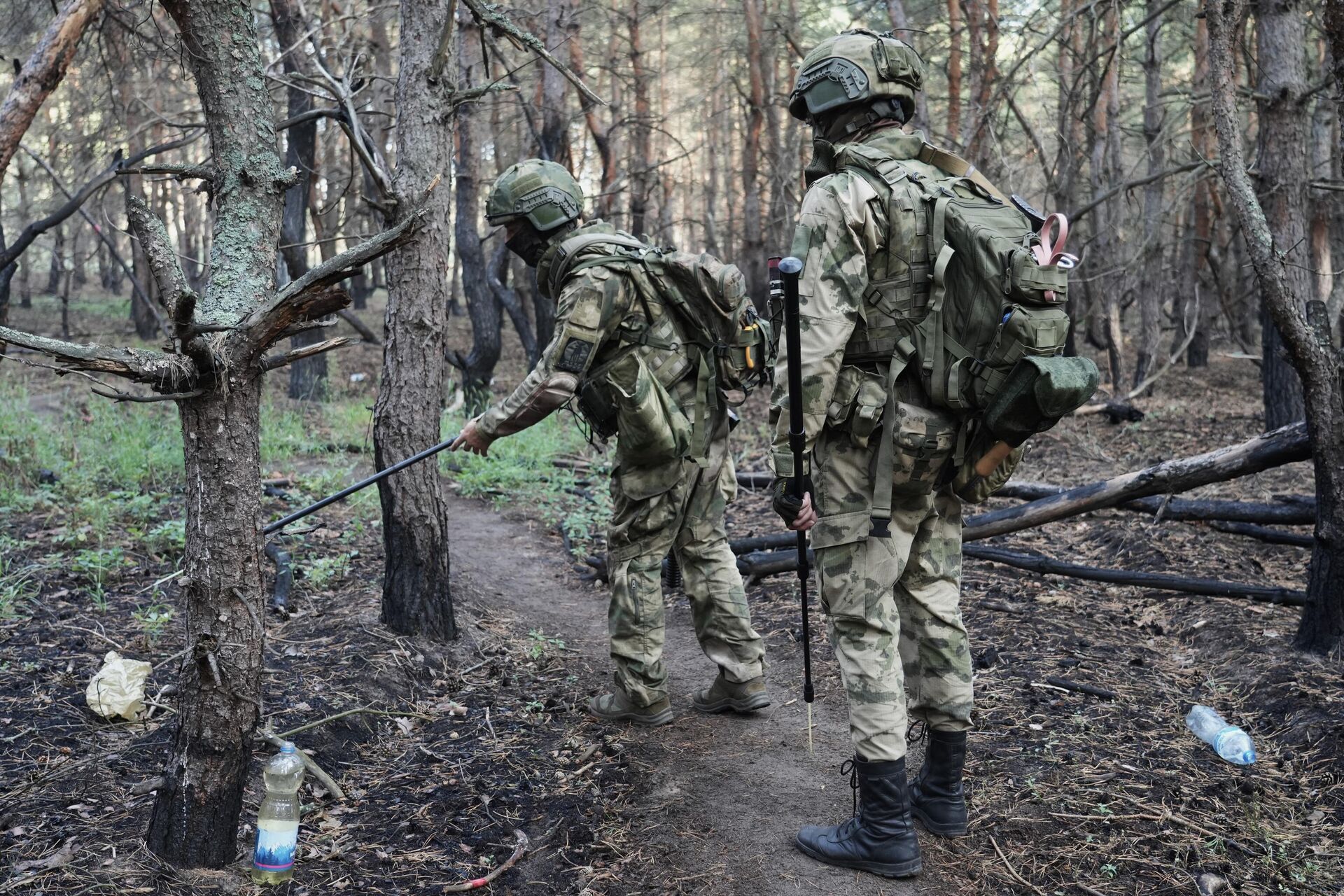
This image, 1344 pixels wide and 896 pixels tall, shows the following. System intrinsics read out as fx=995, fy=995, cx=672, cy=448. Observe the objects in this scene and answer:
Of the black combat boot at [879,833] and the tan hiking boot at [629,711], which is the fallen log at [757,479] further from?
the black combat boot at [879,833]

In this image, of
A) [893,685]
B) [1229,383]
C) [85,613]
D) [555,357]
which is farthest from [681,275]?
[1229,383]

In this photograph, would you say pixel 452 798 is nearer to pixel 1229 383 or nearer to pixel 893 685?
pixel 893 685

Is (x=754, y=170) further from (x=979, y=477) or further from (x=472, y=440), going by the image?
(x=979, y=477)

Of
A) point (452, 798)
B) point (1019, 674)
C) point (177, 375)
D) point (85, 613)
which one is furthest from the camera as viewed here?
point (85, 613)

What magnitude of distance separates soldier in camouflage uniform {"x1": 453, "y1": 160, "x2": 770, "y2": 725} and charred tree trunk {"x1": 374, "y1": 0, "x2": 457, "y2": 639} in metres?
0.64

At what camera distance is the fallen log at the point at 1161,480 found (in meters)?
4.97

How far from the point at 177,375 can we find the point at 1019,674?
388cm

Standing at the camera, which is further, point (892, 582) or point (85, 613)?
point (85, 613)

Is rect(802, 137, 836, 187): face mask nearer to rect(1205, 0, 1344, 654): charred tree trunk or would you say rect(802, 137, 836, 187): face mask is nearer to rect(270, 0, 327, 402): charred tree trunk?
rect(1205, 0, 1344, 654): charred tree trunk

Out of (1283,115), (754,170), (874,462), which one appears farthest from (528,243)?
(754,170)

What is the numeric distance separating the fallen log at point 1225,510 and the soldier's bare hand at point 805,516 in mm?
2853

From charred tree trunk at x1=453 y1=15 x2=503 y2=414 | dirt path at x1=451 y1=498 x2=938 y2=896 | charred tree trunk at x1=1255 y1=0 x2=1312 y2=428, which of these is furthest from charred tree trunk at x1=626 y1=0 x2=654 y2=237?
dirt path at x1=451 y1=498 x2=938 y2=896

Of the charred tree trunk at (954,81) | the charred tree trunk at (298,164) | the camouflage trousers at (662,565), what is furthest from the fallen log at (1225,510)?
the charred tree trunk at (298,164)

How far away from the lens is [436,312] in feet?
16.3
